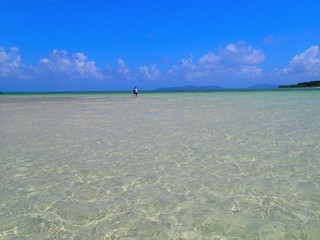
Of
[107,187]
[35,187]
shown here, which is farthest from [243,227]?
[35,187]

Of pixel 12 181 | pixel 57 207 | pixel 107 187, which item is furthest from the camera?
pixel 12 181

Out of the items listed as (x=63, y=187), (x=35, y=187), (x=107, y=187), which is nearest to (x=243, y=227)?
(x=107, y=187)

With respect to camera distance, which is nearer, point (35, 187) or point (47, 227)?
point (47, 227)

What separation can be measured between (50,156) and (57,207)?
3290 millimetres

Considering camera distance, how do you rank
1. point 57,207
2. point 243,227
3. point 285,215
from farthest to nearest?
1. point 57,207
2. point 285,215
3. point 243,227


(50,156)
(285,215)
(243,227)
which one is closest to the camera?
(243,227)

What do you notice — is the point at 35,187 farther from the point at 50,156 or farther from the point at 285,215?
the point at 285,215

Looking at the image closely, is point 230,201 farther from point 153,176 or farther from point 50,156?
point 50,156

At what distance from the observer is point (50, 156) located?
25.2 feet

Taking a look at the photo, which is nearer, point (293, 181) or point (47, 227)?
point (47, 227)

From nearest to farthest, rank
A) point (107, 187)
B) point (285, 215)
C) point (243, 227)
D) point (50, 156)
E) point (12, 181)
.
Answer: point (243, 227) → point (285, 215) → point (107, 187) → point (12, 181) → point (50, 156)

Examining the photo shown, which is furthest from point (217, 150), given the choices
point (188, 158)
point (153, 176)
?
point (153, 176)

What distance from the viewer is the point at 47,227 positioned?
4.01 meters

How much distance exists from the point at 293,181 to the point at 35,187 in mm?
4591
